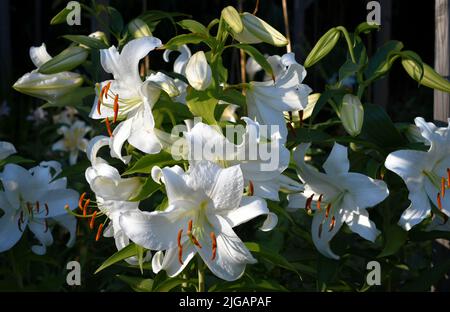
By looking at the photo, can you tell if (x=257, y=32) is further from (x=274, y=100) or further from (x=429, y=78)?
(x=429, y=78)

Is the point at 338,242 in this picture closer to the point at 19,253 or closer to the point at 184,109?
the point at 184,109

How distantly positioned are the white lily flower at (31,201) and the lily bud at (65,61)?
210 millimetres

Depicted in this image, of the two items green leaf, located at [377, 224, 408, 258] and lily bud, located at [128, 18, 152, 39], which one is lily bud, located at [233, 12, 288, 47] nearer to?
lily bud, located at [128, 18, 152, 39]

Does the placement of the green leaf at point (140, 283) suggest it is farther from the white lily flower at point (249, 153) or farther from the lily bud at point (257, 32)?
the lily bud at point (257, 32)

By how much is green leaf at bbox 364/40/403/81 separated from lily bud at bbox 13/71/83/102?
1.64 ft

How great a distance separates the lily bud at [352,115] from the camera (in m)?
1.12

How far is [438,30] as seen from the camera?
1518 millimetres

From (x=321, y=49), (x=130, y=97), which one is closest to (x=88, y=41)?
(x=130, y=97)

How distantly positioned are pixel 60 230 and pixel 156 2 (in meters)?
2.63

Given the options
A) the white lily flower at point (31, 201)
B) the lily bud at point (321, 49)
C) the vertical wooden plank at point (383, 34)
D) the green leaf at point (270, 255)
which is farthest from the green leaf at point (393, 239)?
the vertical wooden plank at point (383, 34)

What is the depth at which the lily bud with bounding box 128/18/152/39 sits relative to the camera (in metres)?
1.25

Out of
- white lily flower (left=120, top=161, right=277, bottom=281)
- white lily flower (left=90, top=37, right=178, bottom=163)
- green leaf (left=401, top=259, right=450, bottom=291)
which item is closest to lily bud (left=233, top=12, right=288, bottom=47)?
white lily flower (left=90, top=37, right=178, bottom=163)

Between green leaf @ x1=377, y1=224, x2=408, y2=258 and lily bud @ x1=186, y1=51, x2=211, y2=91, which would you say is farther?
green leaf @ x1=377, y1=224, x2=408, y2=258

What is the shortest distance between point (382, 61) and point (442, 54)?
341 millimetres
